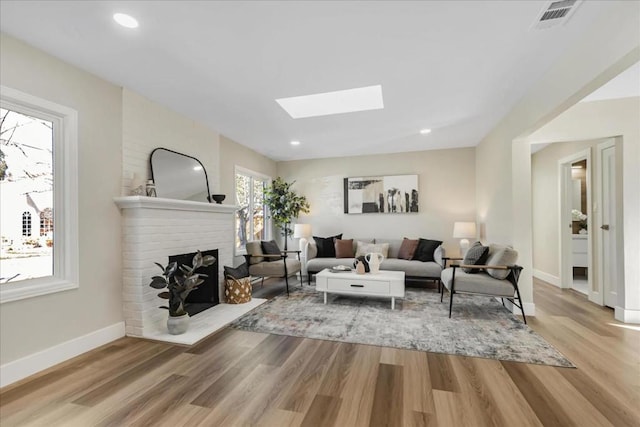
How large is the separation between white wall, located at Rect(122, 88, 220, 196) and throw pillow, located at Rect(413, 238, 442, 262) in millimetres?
3650

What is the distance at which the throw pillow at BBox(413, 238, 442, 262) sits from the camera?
5043 mm

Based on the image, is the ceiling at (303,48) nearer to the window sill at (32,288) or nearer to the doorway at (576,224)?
the window sill at (32,288)

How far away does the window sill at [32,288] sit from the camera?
209cm

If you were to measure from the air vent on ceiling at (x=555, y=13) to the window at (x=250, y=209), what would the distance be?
4359 mm

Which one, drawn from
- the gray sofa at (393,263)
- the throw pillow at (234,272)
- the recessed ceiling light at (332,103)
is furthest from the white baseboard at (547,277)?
the throw pillow at (234,272)

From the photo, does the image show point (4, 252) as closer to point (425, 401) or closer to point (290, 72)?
point (290, 72)

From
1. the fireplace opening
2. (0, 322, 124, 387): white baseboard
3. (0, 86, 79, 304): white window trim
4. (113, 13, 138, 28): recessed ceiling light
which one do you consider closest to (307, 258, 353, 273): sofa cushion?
the fireplace opening

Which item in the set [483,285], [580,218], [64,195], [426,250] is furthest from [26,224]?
[580,218]

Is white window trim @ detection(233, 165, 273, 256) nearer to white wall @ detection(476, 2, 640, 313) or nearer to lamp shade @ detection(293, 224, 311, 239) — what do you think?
lamp shade @ detection(293, 224, 311, 239)

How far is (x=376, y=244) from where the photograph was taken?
5.50 metres

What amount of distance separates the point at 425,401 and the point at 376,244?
3.74 m

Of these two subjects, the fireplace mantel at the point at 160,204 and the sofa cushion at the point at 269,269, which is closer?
the fireplace mantel at the point at 160,204

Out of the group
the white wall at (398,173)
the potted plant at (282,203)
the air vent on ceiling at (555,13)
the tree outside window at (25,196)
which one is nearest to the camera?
the air vent on ceiling at (555,13)

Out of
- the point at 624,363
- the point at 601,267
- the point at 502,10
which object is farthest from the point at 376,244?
the point at 502,10
